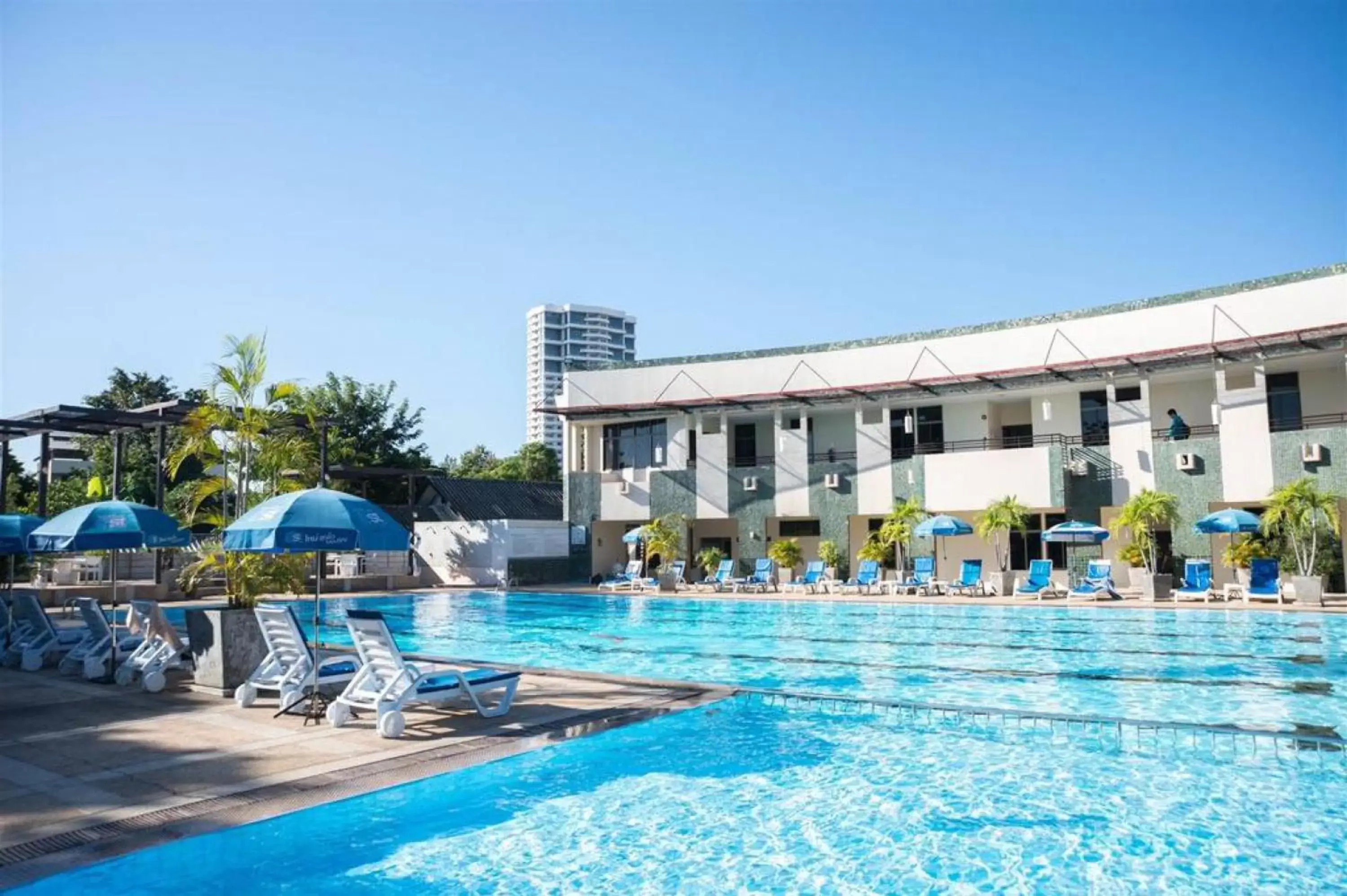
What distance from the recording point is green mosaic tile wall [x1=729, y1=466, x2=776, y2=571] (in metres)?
30.4

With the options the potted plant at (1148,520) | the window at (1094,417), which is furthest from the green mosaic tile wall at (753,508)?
the potted plant at (1148,520)

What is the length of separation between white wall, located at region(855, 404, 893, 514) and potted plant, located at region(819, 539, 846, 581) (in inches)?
57.8

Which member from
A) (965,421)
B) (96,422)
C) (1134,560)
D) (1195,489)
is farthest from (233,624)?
(965,421)

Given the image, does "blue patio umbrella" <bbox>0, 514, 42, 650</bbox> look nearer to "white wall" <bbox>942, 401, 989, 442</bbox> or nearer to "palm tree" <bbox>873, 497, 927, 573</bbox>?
"palm tree" <bbox>873, 497, 927, 573</bbox>

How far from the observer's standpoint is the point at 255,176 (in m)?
13.0

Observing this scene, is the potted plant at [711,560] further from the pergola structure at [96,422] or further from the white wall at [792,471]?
the pergola structure at [96,422]

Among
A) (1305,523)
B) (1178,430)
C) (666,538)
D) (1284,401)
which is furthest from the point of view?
(666,538)

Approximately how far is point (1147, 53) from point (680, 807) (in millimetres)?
13535

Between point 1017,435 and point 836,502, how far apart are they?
603 cm

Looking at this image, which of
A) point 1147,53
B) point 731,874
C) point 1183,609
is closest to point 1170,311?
point 1183,609

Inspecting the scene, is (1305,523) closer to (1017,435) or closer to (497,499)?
(1017,435)

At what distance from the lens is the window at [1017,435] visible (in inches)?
1118

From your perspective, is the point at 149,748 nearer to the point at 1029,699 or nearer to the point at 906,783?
the point at 906,783

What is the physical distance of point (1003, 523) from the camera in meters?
24.6
